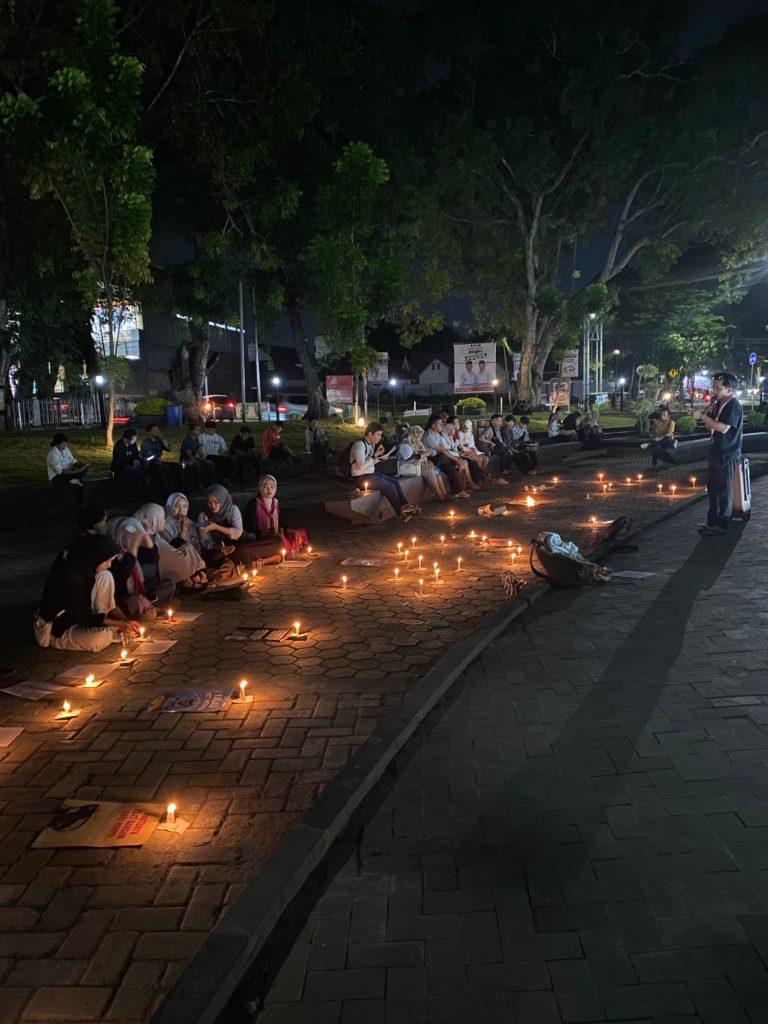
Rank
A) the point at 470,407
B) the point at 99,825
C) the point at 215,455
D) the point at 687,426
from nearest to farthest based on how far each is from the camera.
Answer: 1. the point at 99,825
2. the point at 215,455
3. the point at 687,426
4. the point at 470,407

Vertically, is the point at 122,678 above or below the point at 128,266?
below

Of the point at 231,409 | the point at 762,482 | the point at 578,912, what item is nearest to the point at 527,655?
the point at 578,912

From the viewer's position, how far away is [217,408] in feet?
126

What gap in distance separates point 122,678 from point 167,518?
298 centimetres

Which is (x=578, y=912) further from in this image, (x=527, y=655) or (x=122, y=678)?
(x=122, y=678)

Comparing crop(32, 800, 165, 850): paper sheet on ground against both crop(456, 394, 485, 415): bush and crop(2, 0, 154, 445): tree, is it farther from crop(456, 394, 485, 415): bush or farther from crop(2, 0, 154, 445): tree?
crop(456, 394, 485, 415): bush

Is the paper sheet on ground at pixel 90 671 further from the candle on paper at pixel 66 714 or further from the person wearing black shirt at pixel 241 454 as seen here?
the person wearing black shirt at pixel 241 454

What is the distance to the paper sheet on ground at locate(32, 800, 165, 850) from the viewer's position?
376cm

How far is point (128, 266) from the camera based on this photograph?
693 inches

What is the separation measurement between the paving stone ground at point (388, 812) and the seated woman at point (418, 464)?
7.42m

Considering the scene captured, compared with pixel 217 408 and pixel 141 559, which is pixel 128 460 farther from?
pixel 217 408

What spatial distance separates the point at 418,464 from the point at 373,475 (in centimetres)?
164

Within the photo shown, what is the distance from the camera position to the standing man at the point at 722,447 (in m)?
10.8

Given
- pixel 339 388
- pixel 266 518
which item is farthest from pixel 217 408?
pixel 266 518
